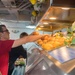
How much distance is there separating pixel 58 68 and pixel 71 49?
0.40m

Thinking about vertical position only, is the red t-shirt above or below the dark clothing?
above

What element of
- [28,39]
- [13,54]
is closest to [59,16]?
[28,39]

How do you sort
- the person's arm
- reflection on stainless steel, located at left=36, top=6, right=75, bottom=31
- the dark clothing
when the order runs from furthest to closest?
1. the dark clothing
2. reflection on stainless steel, located at left=36, top=6, right=75, bottom=31
3. the person's arm

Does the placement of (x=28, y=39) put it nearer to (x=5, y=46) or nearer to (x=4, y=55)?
(x=5, y=46)

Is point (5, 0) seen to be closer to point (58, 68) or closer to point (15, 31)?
point (58, 68)

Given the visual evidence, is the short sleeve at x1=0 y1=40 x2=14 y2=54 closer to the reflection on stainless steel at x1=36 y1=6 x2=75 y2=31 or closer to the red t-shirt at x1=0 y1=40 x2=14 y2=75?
the red t-shirt at x1=0 y1=40 x2=14 y2=75

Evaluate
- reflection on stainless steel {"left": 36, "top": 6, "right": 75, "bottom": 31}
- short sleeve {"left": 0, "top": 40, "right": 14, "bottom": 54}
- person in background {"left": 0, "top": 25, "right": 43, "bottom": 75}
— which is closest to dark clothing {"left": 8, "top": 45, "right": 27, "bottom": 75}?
reflection on stainless steel {"left": 36, "top": 6, "right": 75, "bottom": 31}

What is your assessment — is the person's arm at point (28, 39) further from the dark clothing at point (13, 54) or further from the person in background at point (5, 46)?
the dark clothing at point (13, 54)

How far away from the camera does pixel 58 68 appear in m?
0.95

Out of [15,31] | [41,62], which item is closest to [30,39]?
[41,62]

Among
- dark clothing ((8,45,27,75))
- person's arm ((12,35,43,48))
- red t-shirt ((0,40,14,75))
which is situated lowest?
dark clothing ((8,45,27,75))

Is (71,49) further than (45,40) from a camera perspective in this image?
No

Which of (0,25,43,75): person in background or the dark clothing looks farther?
the dark clothing

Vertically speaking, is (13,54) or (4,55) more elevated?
(4,55)
